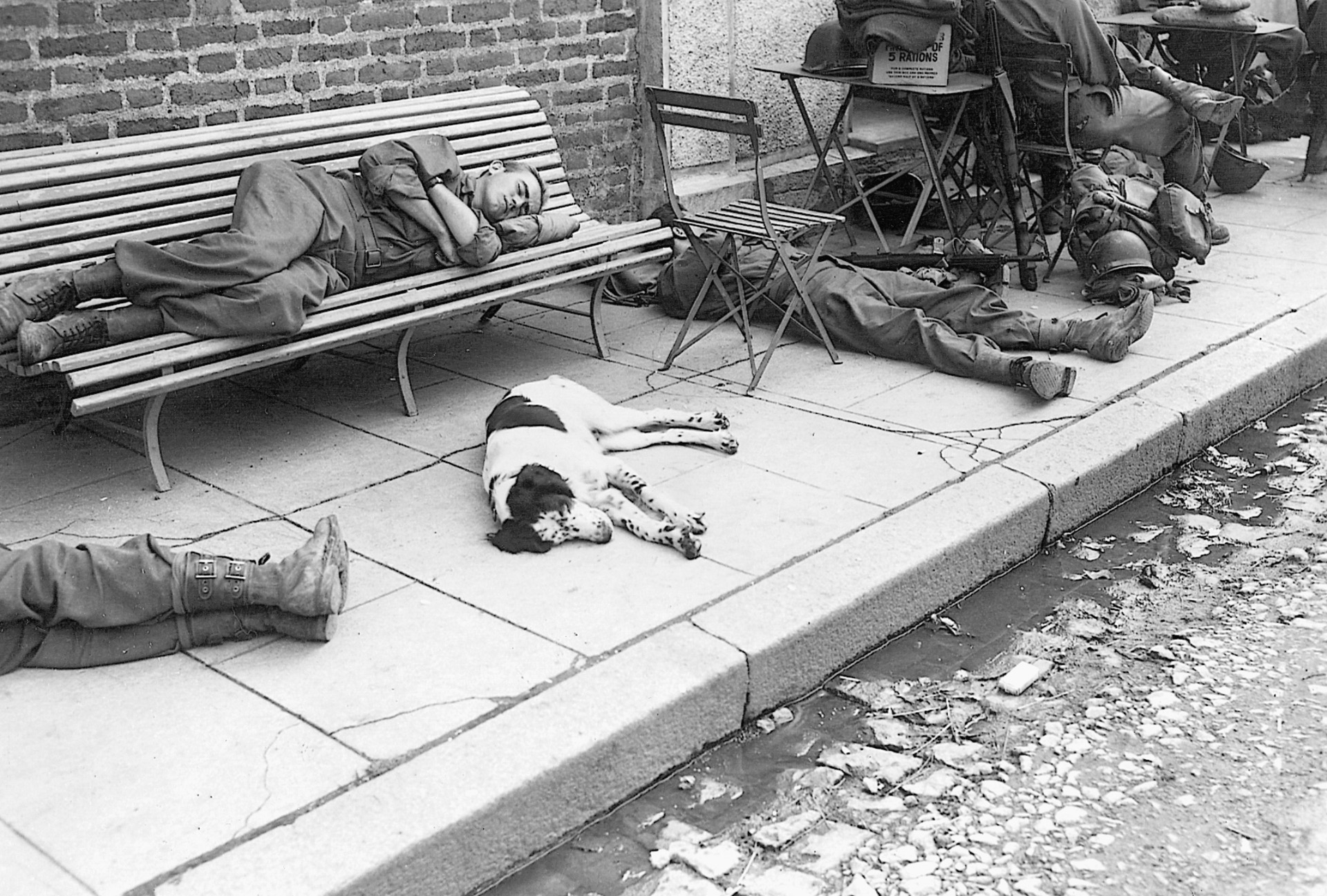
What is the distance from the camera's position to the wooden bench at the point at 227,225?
4480mm

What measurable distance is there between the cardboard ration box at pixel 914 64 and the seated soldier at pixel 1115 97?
35 cm

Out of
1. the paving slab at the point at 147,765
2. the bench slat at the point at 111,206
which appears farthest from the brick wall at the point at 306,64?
the paving slab at the point at 147,765

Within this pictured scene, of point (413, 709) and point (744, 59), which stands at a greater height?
point (744, 59)

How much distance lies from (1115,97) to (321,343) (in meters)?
4.35

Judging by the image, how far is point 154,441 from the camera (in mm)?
4543

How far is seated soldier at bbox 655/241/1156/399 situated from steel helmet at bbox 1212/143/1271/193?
122 inches

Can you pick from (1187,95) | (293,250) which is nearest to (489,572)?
(293,250)

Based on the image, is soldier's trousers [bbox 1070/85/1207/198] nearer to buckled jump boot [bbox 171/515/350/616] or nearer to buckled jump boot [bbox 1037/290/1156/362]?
buckled jump boot [bbox 1037/290/1156/362]

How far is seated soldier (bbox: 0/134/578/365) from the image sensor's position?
4.49 m

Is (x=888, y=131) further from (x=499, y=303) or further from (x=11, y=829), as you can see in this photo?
(x=11, y=829)

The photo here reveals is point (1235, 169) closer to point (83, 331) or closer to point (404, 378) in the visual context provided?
point (404, 378)

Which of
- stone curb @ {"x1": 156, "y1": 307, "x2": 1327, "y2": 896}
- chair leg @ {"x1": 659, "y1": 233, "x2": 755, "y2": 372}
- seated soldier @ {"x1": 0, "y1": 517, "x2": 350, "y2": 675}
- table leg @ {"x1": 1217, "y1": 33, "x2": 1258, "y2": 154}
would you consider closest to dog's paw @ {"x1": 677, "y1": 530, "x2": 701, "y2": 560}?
stone curb @ {"x1": 156, "y1": 307, "x2": 1327, "y2": 896}

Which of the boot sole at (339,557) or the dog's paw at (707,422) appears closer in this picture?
the boot sole at (339,557)

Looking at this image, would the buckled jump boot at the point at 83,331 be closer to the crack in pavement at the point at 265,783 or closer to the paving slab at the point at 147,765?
the paving slab at the point at 147,765
